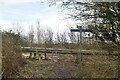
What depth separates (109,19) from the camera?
7.44 feet

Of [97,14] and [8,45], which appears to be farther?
[8,45]

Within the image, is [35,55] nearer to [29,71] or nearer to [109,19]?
[29,71]

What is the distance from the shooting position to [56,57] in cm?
672

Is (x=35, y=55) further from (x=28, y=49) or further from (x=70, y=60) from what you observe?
(x=70, y=60)

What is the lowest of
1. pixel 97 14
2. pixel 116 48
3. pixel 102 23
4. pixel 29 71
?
pixel 29 71

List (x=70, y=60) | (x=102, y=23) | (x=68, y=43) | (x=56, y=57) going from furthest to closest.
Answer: (x=56, y=57) → (x=70, y=60) → (x=68, y=43) → (x=102, y=23)

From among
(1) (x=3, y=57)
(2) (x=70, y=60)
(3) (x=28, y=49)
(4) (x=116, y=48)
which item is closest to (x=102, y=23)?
(4) (x=116, y=48)

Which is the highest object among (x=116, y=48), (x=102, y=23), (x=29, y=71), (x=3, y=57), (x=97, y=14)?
(x=97, y=14)

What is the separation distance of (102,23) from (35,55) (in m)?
4.79

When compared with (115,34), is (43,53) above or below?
below

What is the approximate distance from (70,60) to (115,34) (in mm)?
3659

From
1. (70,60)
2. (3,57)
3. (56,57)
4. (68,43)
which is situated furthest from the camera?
(56,57)

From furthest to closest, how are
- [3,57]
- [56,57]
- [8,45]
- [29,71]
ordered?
[56,57]
[29,71]
[8,45]
[3,57]

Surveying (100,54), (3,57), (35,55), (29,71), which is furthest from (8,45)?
(35,55)
